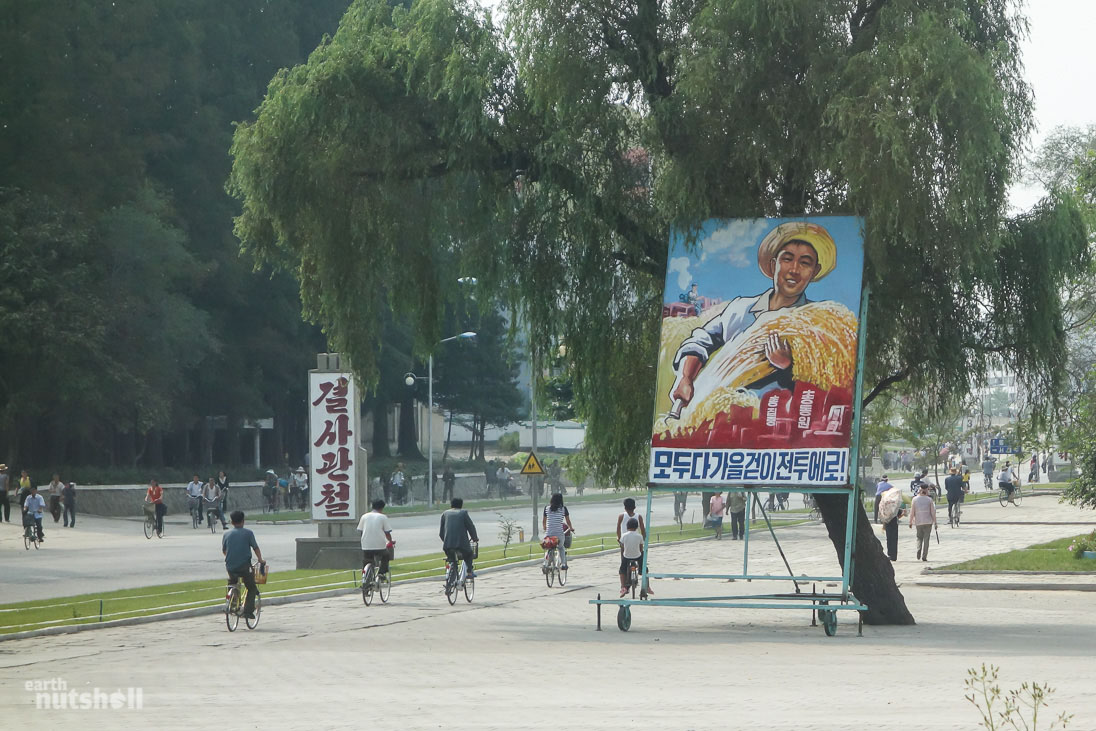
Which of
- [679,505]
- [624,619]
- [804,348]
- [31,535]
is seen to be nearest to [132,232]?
[31,535]

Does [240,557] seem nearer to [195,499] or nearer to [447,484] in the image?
[195,499]

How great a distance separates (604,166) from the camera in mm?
19297

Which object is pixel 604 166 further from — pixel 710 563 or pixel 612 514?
pixel 612 514

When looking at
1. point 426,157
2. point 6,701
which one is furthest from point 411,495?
point 6,701

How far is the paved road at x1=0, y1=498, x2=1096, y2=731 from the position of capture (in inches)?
439

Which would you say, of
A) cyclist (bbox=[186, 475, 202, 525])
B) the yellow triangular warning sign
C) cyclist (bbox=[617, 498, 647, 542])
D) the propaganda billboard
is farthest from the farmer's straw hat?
cyclist (bbox=[186, 475, 202, 525])

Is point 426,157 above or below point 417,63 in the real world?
below

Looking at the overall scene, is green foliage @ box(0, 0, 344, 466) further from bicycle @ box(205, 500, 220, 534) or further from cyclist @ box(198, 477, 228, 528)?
bicycle @ box(205, 500, 220, 534)

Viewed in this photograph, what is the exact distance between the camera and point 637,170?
765 inches

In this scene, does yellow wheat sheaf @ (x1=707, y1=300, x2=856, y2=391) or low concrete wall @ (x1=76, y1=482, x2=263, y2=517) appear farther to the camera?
low concrete wall @ (x1=76, y1=482, x2=263, y2=517)

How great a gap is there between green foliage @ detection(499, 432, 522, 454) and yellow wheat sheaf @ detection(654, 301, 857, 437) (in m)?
84.1

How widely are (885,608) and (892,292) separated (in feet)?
15.3

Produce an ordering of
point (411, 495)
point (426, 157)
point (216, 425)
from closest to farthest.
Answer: point (426, 157) → point (411, 495) → point (216, 425)

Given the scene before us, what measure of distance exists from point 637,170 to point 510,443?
83.5 metres
